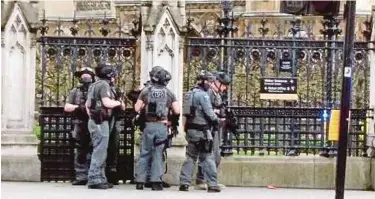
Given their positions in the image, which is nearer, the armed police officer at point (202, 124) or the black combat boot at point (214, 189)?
the armed police officer at point (202, 124)

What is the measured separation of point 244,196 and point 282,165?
1.54 m

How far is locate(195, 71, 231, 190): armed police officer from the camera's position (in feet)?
53.3

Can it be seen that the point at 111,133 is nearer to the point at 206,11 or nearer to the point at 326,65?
the point at 326,65

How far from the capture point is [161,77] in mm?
15953

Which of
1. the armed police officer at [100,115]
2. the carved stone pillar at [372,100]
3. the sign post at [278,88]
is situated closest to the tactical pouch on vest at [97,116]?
the armed police officer at [100,115]

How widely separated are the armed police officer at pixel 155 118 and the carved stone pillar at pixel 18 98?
1913 mm

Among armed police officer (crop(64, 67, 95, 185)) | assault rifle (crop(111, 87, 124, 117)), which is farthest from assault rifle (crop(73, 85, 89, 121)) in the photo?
assault rifle (crop(111, 87, 124, 117))

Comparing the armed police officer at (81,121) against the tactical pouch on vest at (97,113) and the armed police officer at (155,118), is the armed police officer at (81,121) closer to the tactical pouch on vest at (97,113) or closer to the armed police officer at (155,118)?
the tactical pouch on vest at (97,113)

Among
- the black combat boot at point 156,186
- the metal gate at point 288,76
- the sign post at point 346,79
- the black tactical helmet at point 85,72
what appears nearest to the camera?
the sign post at point 346,79

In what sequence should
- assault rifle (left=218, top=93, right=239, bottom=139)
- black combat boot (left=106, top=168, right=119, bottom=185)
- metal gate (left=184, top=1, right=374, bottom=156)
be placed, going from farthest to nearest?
metal gate (left=184, top=1, right=374, bottom=156), black combat boot (left=106, top=168, right=119, bottom=185), assault rifle (left=218, top=93, right=239, bottom=139)

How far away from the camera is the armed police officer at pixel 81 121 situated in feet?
54.0

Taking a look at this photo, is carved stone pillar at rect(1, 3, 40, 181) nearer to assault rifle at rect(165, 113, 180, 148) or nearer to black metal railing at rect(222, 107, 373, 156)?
assault rifle at rect(165, 113, 180, 148)

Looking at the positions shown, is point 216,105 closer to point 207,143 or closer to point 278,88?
point 207,143

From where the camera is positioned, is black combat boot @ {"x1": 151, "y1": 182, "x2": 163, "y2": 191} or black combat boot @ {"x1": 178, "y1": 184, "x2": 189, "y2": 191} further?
black combat boot @ {"x1": 178, "y1": 184, "x2": 189, "y2": 191}
